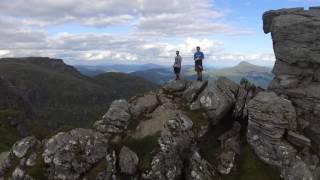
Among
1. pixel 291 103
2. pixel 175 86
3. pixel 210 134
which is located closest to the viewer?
pixel 291 103

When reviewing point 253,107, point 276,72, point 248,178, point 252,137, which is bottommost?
point 248,178

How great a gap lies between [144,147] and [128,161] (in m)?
2.94

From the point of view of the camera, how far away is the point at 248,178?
50.8 meters

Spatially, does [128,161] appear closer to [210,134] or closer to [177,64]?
[210,134]

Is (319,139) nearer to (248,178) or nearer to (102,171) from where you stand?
(248,178)

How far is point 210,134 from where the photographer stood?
5831 cm

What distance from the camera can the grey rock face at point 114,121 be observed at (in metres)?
56.9

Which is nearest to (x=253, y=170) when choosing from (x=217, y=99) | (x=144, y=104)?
(x=217, y=99)

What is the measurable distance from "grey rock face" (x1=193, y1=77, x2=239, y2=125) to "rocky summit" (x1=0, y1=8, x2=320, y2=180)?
139 mm

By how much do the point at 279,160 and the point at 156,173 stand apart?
49.7 feet

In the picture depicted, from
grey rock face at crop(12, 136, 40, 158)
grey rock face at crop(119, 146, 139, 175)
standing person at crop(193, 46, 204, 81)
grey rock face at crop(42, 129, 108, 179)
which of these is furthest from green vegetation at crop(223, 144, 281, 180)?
grey rock face at crop(12, 136, 40, 158)

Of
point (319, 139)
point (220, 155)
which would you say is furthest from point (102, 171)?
point (319, 139)

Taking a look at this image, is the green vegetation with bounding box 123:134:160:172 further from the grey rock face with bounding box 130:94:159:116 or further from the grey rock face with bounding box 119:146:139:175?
the grey rock face with bounding box 130:94:159:116

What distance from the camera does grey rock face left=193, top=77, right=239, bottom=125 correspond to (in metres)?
59.7
